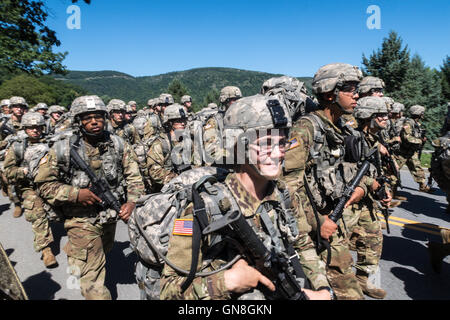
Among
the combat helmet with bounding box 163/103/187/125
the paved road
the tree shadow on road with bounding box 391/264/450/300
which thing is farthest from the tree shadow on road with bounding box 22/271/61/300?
the tree shadow on road with bounding box 391/264/450/300

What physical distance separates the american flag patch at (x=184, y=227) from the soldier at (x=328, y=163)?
4.32 ft

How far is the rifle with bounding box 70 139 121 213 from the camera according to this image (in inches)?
Answer: 122

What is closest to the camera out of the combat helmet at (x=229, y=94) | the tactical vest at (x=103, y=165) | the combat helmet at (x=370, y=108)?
the tactical vest at (x=103, y=165)

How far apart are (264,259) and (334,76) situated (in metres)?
2.43

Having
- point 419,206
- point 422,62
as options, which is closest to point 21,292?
point 419,206

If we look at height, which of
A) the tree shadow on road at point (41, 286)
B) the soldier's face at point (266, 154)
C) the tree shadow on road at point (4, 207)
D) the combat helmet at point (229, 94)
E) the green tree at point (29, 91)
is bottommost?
the tree shadow on road at point (41, 286)

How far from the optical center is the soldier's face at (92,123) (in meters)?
3.18

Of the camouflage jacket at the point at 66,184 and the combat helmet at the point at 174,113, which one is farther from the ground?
the combat helmet at the point at 174,113

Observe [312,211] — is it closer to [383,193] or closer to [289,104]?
[289,104]

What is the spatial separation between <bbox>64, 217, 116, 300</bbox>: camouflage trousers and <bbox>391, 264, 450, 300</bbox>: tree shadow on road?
12.8ft

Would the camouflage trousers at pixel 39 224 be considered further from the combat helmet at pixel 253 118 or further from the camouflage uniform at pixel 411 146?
the camouflage uniform at pixel 411 146

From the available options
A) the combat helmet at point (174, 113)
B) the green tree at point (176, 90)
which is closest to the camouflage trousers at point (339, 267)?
the combat helmet at point (174, 113)

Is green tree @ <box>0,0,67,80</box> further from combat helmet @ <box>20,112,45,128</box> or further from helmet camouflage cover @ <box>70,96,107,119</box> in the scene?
helmet camouflage cover @ <box>70,96,107,119</box>

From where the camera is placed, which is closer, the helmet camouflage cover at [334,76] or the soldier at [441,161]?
the helmet camouflage cover at [334,76]
